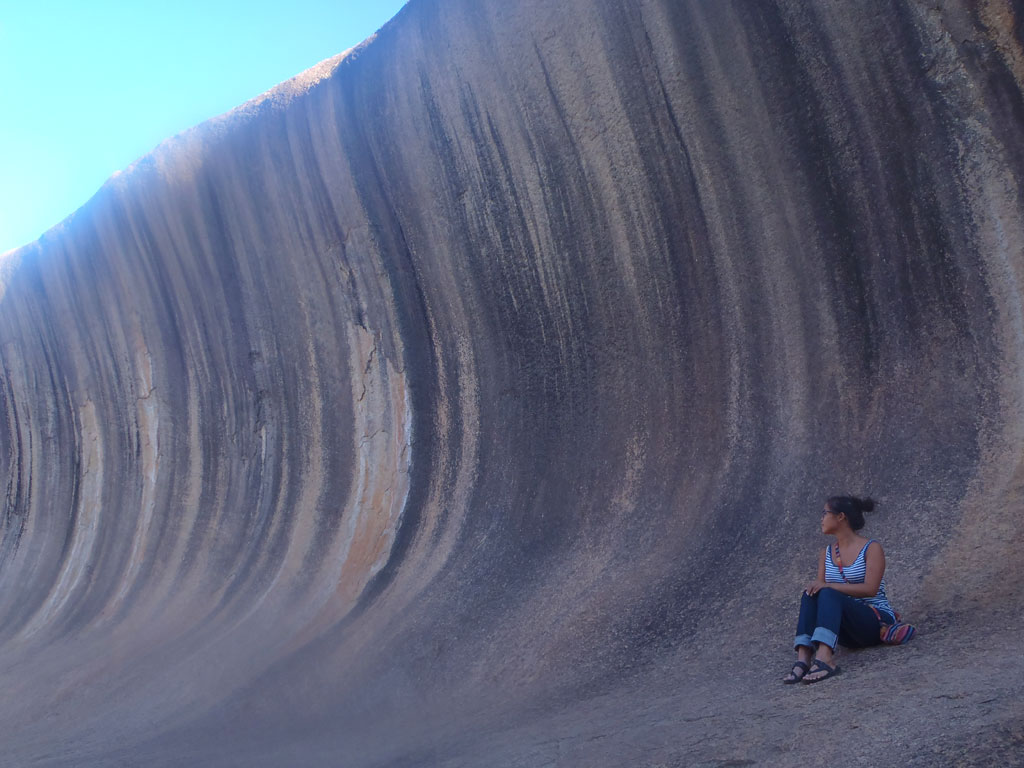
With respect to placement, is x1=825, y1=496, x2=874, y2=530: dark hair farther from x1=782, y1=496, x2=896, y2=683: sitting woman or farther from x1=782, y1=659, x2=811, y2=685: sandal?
x1=782, y1=659, x2=811, y2=685: sandal

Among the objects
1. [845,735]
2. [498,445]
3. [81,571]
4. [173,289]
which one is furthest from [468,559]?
[81,571]

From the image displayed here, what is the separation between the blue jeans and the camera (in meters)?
3.20

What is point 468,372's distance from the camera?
21.7 feet

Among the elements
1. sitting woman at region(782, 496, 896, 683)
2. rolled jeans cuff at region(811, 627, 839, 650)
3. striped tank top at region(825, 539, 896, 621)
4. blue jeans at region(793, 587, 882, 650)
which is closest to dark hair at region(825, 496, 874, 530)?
sitting woman at region(782, 496, 896, 683)

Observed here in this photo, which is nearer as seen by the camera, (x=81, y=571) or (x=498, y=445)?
(x=498, y=445)

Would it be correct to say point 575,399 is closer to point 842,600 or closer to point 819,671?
point 842,600

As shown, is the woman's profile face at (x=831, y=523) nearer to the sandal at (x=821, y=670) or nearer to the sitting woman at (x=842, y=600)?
the sitting woman at (x=842, y=600)

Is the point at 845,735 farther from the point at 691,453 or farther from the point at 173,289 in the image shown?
the point at 173,289

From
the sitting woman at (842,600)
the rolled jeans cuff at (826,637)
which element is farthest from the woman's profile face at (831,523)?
the rolled jeans cuff at (826,637)

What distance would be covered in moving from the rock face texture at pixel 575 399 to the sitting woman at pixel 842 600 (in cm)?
11

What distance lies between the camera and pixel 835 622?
3197mm

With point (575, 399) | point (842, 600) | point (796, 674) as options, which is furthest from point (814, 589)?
point (575, 399)

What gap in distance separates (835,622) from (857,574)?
0.82 ft

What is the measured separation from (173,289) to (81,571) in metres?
2.92
